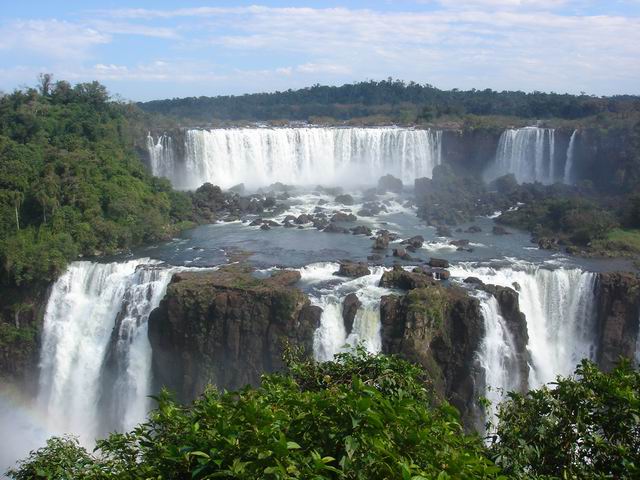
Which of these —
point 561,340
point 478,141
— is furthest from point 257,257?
point 478,141

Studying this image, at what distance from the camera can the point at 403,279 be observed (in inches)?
685

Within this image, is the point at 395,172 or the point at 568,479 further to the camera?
the point at 395,172

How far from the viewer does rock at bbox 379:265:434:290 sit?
17036mm

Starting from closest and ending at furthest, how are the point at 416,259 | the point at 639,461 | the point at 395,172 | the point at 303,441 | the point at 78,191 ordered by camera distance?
the point at 303,441, the point at 639,461, the point at 416,259, the point at 78,191, the point at 395,172

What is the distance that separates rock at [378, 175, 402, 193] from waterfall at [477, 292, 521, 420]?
17.4 m

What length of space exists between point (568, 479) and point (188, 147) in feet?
98.2

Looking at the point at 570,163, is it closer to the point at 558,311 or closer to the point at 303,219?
the point at 303,219

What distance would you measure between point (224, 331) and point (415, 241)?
8409 mm

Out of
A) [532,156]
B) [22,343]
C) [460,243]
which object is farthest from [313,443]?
[532,156]

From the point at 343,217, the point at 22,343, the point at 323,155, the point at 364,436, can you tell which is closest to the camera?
the point at 364,436

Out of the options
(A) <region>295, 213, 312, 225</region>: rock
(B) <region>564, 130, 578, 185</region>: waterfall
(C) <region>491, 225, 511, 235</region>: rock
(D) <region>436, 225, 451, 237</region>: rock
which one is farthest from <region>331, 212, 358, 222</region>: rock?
(B) <region>564, 130, 578, 185</region>: waterfall

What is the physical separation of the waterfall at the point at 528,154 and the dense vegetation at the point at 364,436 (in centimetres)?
3024

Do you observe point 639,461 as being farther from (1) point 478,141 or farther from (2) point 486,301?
(1) point 478,141

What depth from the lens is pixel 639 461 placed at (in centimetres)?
479
